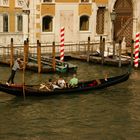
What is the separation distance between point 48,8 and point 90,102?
12749mm

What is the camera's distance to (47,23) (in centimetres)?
2972

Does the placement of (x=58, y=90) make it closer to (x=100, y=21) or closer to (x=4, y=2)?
(x=100, y=21)

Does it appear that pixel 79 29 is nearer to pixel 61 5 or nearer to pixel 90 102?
pixel 61 5

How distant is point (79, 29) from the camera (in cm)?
3081

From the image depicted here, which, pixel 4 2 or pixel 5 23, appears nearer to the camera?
pixel 4 2

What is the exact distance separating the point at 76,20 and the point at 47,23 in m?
2.05

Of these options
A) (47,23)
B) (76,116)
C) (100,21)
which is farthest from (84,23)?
(76,116)

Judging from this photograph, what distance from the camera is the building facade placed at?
2898 cm

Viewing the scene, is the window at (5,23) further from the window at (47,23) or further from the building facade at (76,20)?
the window at (47,23)

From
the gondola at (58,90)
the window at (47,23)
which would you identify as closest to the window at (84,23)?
the window at (47,23)

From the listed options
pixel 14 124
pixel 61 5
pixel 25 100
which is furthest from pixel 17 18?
pixel 14 124

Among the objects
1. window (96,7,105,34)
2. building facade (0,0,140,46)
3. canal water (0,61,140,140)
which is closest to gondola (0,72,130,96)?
canal water (0,61,140,140)

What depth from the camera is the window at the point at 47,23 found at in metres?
29.5

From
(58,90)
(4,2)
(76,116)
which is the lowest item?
(76,116)
